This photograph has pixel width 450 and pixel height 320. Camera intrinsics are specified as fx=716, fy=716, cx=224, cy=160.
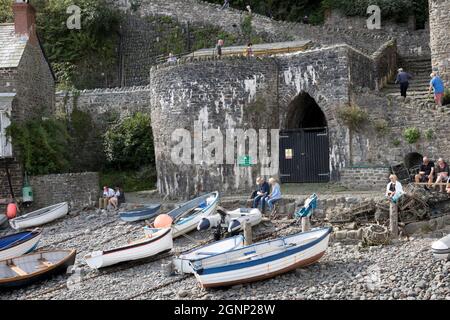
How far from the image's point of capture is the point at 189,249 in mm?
18578

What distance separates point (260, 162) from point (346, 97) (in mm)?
3380

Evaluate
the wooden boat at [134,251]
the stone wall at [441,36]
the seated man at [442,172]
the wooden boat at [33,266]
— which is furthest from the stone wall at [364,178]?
the wooden boat at [33,266]

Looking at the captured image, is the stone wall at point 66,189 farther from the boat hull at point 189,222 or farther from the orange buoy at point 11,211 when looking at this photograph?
the boat hull at point 189,222

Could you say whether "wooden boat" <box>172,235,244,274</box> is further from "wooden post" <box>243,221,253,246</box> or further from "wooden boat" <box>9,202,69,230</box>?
"wooden boat" <box>9,202,69,230</box>

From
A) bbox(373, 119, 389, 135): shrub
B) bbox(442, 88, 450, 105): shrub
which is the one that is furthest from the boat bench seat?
bbox(442, 88, 450, 105): shrub

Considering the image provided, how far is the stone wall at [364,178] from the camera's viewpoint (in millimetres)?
21031

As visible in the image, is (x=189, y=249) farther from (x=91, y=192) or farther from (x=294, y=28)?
(x=294, y=28)

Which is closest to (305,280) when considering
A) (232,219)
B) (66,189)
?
(232,219)

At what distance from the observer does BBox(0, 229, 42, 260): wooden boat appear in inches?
742

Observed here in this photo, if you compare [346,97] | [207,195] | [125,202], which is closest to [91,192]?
[125,202]

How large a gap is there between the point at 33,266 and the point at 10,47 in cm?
1080

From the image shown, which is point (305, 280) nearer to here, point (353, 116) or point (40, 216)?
point (353, 116)

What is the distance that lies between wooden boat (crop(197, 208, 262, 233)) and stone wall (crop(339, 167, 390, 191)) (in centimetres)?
353

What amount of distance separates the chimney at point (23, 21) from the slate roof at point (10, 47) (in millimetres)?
265
